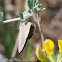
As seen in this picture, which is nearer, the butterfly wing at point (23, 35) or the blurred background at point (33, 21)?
the butterfly wing at point (23, 35)

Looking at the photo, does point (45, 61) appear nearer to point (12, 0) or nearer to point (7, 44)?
point (7, 44)

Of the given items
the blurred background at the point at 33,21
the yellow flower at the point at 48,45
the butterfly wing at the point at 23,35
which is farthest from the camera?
the blurred background at the point at 33,21

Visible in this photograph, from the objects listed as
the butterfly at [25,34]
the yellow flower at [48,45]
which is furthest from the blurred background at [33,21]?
the butterfly at [25,34]

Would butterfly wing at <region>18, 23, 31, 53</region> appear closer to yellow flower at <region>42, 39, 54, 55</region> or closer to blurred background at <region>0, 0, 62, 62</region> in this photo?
yellow flower at <region>42, 39, 54, 55</region>

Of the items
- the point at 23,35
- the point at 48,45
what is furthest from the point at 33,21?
the point at 23,35

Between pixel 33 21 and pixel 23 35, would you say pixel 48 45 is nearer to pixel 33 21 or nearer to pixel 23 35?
pixel 23 35

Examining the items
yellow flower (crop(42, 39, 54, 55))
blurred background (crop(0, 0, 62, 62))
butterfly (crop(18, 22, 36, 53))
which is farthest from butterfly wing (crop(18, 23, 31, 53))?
blurred background (crop(0, 0, 62, 62))

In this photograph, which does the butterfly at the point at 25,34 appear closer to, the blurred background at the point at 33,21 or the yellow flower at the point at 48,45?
the yellow flower at the point at 48,45

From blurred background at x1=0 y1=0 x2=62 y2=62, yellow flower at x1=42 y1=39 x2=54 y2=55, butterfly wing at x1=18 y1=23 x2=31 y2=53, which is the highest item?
butterfly wing at x1=18 y1=23 x2=31 y2=53

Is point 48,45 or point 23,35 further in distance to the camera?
point 48,45

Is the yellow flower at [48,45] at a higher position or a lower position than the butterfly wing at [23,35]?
lower

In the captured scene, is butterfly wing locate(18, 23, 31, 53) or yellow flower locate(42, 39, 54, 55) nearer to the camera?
butterfly wing locate(18, 23, 31, 53)

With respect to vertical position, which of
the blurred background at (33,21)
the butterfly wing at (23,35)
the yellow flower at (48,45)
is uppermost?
the butterfly wing at (23,35)
